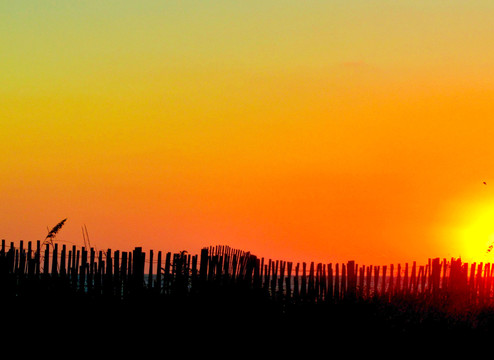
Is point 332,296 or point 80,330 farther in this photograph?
point 332,296

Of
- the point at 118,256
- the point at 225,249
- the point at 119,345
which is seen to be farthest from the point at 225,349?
the point at 225,249

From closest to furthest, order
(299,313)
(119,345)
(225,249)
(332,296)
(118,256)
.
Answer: (119,345) → (118,256) → (299,313) → (332,296) → (225,249)

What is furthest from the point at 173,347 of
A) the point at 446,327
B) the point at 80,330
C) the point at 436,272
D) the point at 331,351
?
the point at 436,272

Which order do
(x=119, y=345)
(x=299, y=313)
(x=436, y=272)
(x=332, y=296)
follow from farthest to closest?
(x=436, y=272) < (x=332, y=296) < (x=299, y=313) < (x=119, y=345)

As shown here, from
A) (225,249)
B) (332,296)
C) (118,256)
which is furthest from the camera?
(225,249)

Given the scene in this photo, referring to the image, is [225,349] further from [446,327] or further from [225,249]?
[225,249]

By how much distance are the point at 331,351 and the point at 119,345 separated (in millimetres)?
2915

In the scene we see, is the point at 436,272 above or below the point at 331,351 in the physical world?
above

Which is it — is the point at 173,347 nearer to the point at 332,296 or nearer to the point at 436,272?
A: the point at 332,296

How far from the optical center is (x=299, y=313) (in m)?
12.4

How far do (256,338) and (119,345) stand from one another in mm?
1966

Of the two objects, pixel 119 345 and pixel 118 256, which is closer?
pixel 119 345

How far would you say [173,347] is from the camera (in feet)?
33.7

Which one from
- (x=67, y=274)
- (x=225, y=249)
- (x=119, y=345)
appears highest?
(x=225, y=249)
